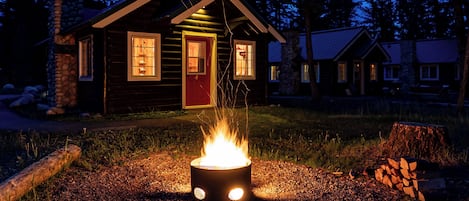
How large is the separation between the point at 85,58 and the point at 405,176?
1236cm

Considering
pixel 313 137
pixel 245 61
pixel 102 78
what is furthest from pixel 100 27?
pixel 313 137

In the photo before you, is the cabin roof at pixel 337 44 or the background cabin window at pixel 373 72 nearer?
the cabin roof at pixel 337 44

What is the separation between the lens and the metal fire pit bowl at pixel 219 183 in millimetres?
4703

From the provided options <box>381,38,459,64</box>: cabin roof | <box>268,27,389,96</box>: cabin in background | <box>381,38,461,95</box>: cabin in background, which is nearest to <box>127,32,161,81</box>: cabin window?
→ <box>268,27,389,96</box>: cabin in background

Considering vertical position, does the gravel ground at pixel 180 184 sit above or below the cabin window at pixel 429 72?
below

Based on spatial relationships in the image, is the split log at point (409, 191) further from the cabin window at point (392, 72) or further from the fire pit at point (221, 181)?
the cabin window at point (392, 72)

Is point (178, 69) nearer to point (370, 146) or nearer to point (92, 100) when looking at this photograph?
point (92, 100)

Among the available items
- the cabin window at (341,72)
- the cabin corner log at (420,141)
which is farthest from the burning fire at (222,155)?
the cabin window at (341,72)

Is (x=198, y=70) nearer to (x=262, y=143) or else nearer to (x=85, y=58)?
(x=85, y=58)

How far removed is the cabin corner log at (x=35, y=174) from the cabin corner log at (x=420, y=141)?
5081mm

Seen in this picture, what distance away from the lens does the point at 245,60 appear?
16.8 m

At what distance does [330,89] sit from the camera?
28875 millimetres

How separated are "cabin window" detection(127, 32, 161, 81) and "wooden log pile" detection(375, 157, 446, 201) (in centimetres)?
969

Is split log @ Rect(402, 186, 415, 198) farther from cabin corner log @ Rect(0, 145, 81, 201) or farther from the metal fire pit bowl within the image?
cabin corner log @ Rect(0, 145, 81, 201)
